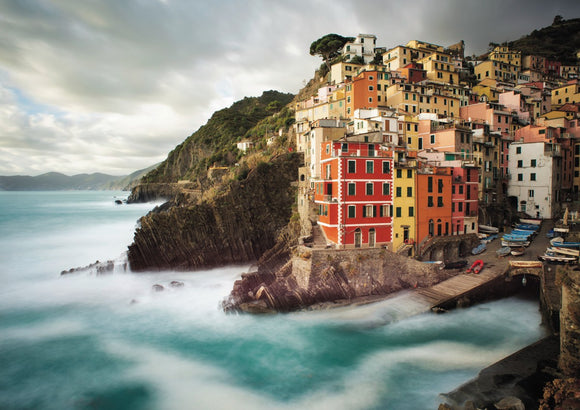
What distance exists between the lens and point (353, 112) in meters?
43.5

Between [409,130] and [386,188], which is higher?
[409,130]

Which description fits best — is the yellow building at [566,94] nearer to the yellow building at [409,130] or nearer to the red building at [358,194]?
the yellow building at [409,130]

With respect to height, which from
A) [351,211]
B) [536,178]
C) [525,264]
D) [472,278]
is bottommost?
[472,278]

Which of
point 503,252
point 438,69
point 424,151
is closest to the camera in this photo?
point 503,252

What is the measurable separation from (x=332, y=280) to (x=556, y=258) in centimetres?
1643

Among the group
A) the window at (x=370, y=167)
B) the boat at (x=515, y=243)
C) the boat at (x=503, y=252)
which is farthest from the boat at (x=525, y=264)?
the window at (x=370, y=167)

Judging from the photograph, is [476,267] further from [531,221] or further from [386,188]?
[531,221]

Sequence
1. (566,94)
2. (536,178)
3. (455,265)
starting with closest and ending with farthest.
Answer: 1. (455,265)
2. (536,178)
3. (566,94)

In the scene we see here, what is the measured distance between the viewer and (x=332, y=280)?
78.3ft

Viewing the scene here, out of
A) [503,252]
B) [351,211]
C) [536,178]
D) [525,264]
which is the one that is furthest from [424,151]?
[536,178]

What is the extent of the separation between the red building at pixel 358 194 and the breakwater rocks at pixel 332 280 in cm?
222

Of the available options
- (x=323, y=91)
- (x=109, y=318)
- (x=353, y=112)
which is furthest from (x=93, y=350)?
(x=323, y=91)

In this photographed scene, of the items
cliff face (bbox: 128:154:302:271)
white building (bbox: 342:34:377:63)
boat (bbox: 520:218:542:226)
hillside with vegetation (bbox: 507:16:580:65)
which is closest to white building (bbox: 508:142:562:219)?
boat (bbox: 520:218:542:226)

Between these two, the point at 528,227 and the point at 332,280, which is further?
the point at 528,227
